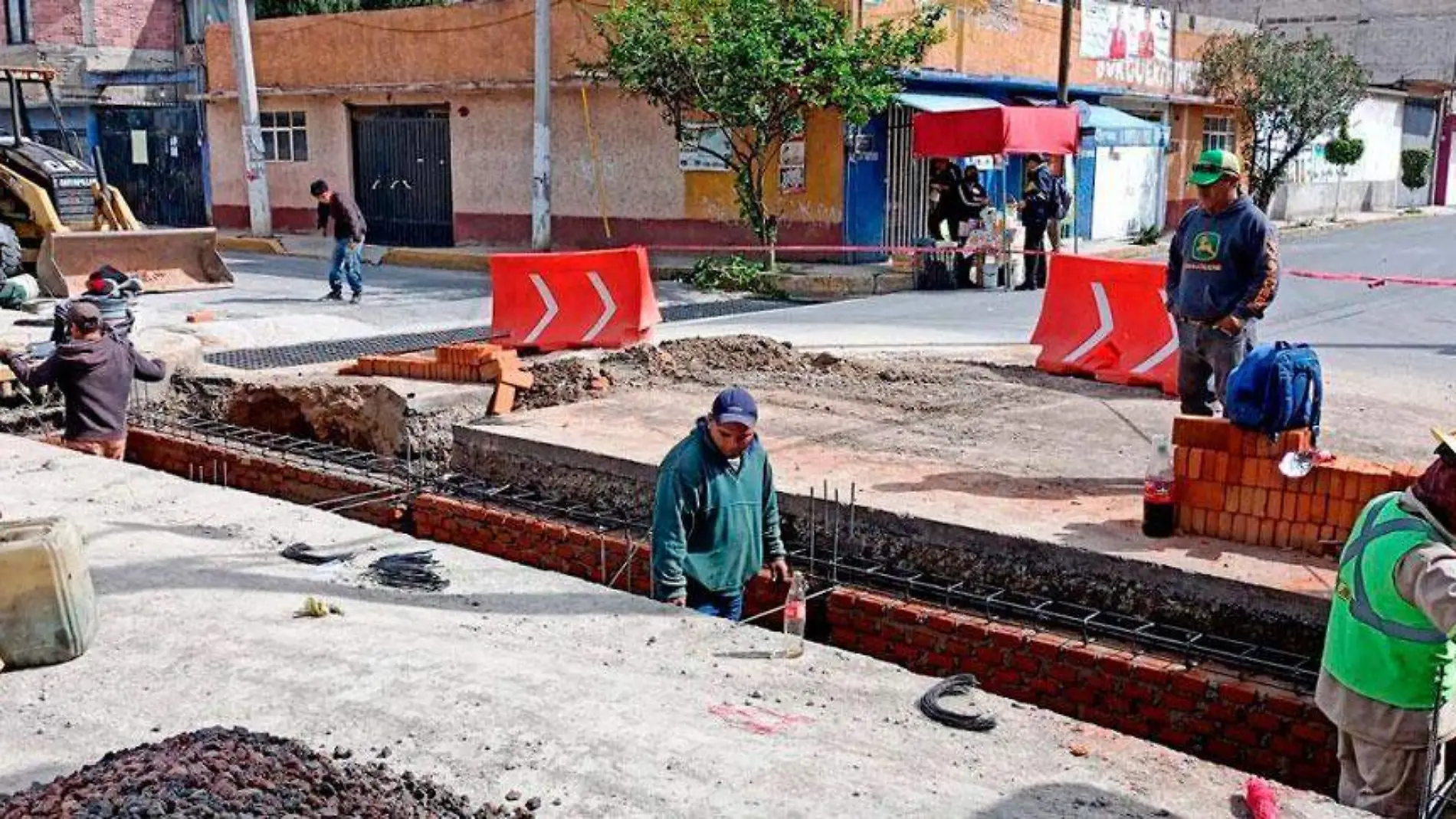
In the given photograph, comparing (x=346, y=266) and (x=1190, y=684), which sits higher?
(x=346, y=266)

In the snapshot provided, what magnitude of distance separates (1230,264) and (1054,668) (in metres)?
2.57

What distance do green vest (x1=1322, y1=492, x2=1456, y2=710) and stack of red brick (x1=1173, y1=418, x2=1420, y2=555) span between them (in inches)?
80.7

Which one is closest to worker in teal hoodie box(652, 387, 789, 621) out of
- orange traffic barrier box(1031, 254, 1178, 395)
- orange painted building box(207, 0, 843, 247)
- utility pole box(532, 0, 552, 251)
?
orange traffic barrier box(1031, 254, 1178, 395)

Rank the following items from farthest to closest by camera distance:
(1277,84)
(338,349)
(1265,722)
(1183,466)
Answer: (1277,84), (338,349), (1183,466), (1265,722)

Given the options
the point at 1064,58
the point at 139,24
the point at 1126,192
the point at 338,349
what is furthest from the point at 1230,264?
the point at 139,24

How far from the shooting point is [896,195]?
2084 centimetres

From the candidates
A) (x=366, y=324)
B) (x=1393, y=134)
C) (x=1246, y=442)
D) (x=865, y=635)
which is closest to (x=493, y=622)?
(x=865, y=635)

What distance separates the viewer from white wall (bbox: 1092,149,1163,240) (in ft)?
83.8

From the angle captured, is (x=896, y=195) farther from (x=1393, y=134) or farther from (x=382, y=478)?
(x=1393, y=134)

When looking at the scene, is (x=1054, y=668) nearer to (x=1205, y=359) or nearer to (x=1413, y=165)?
(x=1205, y=359)

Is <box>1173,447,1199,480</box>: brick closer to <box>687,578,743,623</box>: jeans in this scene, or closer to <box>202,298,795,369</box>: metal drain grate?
<box>687,578,743,623</box>: jeans

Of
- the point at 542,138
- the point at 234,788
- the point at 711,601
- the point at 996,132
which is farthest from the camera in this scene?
the point at 542,138

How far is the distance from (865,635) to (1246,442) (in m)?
2.01

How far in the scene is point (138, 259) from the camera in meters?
17.4
